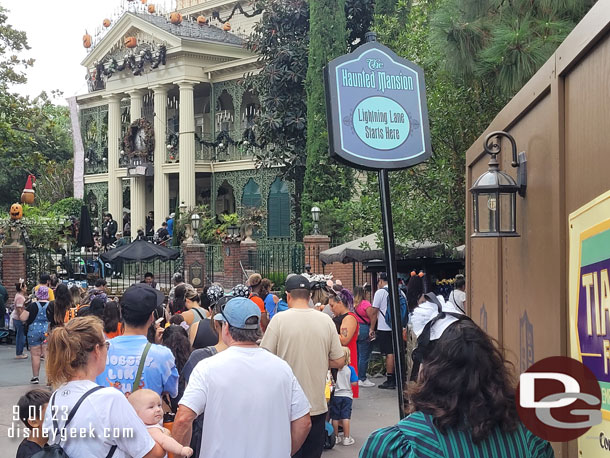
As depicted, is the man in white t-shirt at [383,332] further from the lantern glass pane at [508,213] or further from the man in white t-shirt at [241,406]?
the man in white t-shirt at [241,406]

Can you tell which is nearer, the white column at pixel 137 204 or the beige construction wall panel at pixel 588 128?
the beige construction wall panel at pixel 588 128

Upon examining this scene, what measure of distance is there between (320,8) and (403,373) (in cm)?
2321

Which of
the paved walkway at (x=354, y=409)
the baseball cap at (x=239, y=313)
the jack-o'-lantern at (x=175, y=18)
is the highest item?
the jack-o'-lantern at (x=175, y=18)

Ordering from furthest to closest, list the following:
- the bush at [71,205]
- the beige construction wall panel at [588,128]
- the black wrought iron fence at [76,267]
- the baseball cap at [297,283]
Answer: the bush at [71,205] < the black wrought iron fence at [76,267] < the baseball cap at [297,283] < the beige construction wall panel at [588,128]

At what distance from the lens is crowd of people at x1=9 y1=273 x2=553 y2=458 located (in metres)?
2.58

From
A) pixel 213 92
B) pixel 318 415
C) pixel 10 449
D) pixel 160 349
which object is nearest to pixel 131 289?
pixel 160 349

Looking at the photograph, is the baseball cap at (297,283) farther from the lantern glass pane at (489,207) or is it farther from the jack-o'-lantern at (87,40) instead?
the jack-o'-lantern at (87,40)

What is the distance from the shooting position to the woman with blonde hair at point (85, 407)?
11.8ft

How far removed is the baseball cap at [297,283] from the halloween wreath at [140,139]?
31.9m

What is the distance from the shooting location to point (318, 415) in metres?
5.92

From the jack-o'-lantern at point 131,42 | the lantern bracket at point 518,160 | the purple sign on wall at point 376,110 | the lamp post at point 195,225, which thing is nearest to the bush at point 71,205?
the jack-o'-lantern at point 131,42

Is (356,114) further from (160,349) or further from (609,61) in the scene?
(609,61)

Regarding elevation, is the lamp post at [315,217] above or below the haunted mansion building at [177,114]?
below

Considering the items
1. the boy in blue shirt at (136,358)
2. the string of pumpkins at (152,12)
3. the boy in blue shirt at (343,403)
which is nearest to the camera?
the boy in blue shirt at (136,358)
